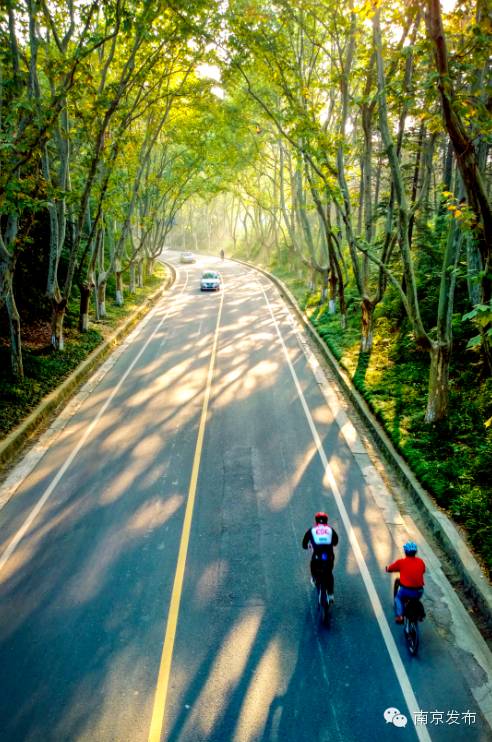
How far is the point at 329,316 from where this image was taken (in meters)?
24.2

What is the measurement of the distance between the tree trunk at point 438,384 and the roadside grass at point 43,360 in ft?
34.4

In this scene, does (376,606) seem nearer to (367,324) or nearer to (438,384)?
(438,384)

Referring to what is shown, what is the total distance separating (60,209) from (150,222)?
13814 mm

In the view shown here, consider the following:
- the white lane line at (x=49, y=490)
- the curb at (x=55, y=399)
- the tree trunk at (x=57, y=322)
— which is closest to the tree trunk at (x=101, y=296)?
the curb at (x=55, y=399)

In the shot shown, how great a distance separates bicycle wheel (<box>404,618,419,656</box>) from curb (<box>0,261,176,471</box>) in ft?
29.8

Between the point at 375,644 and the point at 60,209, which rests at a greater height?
the point at 60,209

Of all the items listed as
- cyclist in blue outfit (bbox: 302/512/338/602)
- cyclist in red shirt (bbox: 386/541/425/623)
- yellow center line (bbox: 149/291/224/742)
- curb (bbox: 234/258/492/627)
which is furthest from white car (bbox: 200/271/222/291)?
cyclist in red shirt (bbox: 386/541/425/623)

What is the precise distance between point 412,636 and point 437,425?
6370mm

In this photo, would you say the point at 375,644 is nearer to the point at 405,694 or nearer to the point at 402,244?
the point at 405,694

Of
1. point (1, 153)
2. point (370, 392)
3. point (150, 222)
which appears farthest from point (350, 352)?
point (150, 222)

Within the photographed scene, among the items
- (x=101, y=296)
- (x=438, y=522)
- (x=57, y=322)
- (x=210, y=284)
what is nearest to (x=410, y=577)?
(x=438, y=522)

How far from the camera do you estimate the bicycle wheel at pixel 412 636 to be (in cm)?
634

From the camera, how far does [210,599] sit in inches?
286

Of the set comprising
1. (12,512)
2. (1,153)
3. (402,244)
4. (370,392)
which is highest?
(1,153)
